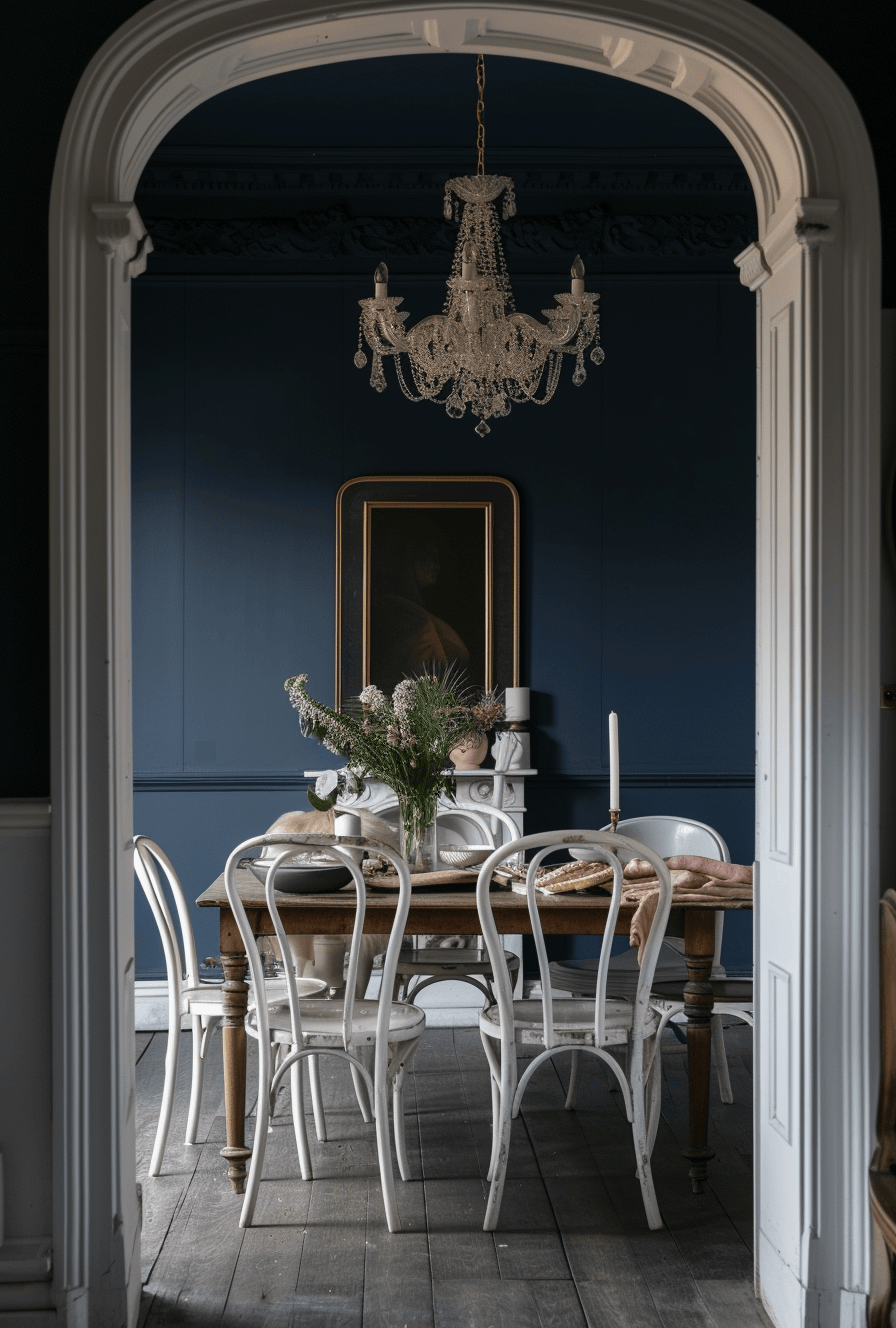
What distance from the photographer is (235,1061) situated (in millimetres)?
3289

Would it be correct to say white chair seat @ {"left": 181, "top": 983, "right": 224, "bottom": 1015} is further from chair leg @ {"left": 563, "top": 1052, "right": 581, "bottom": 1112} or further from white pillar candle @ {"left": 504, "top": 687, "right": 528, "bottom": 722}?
white pillar candle @ {"left": 504, "top": 687, "right": 528, "bottom": 722}

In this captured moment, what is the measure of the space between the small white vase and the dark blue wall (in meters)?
0.28

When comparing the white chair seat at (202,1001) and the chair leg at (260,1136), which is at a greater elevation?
the white chair seat at (202,1001)

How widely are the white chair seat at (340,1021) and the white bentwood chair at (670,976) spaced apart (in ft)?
2.17

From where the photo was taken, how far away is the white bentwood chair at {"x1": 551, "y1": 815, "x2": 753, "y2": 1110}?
11.6 feet

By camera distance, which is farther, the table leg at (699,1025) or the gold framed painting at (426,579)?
the gold framed painting at (426,579)

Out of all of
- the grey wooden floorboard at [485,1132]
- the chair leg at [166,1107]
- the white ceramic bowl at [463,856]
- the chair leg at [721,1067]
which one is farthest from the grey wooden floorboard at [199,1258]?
the chair leg at [721,1067]

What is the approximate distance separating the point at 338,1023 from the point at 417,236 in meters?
3.53

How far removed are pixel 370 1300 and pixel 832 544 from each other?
1908 mm

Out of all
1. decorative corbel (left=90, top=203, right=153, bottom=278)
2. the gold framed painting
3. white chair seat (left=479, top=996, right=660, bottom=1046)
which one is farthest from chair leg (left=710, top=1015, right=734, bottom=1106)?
decorative corbel (left=90, top=203, right=153, bottom=278)

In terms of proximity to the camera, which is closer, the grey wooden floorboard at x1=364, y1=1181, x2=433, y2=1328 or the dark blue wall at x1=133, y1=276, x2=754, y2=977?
the grey wooden floorboard at x1=364, y1=1181, x2=433, y2=1328

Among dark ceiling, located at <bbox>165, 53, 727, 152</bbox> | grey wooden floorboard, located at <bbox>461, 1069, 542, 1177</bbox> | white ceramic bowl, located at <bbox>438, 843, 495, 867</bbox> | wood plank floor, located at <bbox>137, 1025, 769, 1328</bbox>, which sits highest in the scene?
dark ceiling, located at <bbox>165, 53, 727, 152</bbox>

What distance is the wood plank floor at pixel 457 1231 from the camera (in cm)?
264

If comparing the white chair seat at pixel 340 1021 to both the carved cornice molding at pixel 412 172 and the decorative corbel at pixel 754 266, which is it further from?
the carved cornice molding at pixel 412 172
